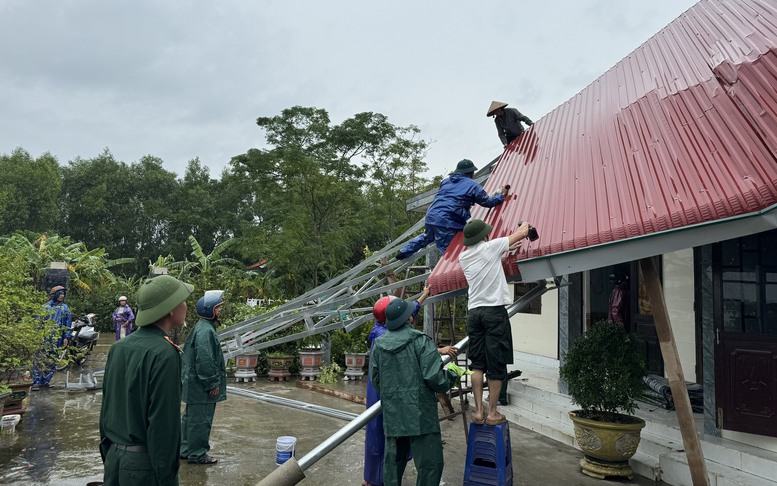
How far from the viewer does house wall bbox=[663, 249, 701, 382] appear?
734cm

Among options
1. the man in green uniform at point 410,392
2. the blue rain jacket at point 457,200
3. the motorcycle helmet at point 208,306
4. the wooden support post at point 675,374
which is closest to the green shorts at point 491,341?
the man in green uniform at point 410,392

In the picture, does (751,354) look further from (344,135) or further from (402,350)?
(344,135)

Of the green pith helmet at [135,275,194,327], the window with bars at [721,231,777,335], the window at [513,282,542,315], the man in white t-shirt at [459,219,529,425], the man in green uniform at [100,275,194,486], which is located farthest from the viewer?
the window at [513,282,542,315]

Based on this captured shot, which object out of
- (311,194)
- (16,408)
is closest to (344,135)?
(311,194)

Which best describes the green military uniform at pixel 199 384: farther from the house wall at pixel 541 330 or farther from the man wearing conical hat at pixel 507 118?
the house wall at pixel 541 330

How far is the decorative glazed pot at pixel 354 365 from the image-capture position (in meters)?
12.0

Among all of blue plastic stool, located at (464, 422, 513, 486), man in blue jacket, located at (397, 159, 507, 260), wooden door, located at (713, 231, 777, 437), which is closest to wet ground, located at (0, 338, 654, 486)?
blue plastic stool, located at (464, 422, 513, 486)

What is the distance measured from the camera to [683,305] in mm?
7449

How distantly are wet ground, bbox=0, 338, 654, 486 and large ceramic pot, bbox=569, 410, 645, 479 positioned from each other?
0.13 metres

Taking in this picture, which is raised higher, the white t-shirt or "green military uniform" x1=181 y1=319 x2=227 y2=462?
the white t-shirt

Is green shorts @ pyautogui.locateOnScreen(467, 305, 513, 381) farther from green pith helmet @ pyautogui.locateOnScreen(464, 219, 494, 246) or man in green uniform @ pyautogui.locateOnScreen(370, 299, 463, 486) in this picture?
green pith helmet @ pyautogui.locateOnScreen(464, 219, 494, 246)

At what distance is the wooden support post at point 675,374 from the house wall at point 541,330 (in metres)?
5.44

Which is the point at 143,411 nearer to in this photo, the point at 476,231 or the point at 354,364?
the point at 476,231

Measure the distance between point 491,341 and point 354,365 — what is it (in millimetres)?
8139
